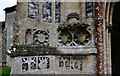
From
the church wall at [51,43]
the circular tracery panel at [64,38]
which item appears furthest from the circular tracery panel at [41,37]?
the circular tracery panel at [64,38]

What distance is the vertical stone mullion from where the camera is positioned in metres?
11.0

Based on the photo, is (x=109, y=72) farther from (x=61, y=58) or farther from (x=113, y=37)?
(x=113, y=37)

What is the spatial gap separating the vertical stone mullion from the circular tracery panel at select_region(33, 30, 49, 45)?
1.57 m

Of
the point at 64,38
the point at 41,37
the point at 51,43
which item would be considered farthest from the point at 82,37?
the point at 41,37

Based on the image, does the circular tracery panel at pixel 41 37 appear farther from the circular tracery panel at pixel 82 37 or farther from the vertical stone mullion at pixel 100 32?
the vertical stone mullion at pixel 100 32

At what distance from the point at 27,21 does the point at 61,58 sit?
152 cm

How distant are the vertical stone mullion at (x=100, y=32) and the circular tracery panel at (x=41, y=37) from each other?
1.57m

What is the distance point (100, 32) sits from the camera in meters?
11.2

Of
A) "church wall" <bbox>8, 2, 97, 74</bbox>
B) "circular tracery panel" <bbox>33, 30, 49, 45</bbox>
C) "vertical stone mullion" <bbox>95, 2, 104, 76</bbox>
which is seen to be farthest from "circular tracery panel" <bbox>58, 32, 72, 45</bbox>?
"vertical stone mullion" <bbox>95, 2, 104, 76</bbox>

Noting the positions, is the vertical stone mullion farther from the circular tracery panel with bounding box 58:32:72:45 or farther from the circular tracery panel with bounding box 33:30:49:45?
the circular tracery panel with bounding box 33:30:49:45

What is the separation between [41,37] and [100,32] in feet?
5.89

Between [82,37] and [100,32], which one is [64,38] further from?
→ [100,32]

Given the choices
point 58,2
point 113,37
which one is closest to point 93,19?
point 58,2

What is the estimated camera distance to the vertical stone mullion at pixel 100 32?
11023 mm
